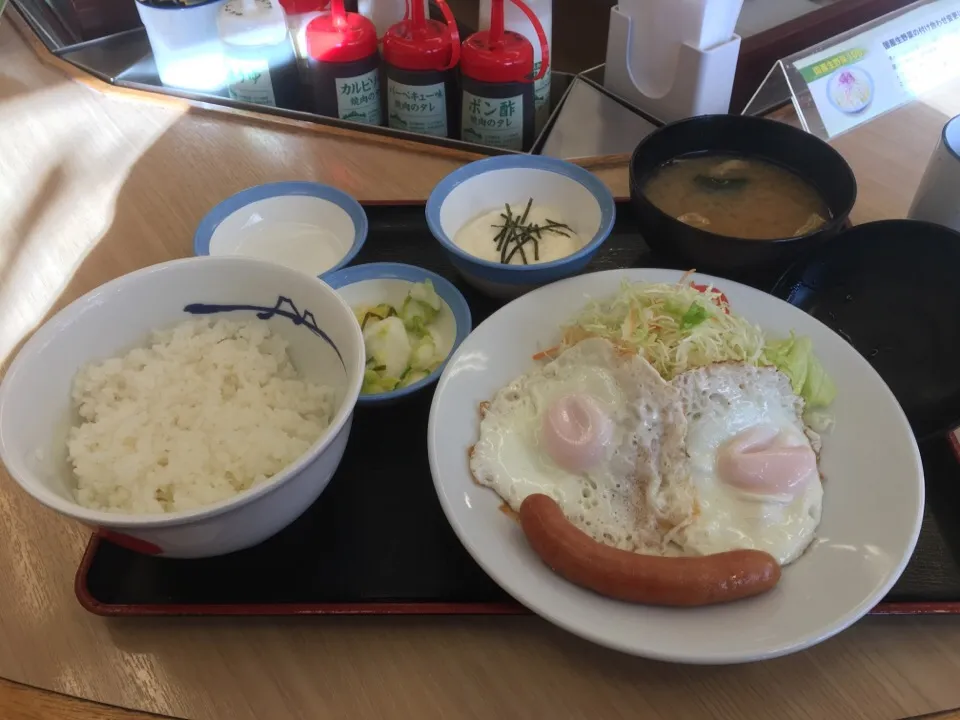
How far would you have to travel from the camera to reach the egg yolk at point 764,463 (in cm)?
119

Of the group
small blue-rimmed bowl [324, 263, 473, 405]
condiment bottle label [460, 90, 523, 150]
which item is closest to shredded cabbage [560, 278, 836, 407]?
small blue-rimmed bowl [324, 263, 473, 405]

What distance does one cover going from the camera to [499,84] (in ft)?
6.49

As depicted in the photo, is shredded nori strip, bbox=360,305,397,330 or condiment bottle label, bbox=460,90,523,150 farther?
condiment bottle label, bbox=460,90,523,150

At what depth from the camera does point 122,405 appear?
1247 mm

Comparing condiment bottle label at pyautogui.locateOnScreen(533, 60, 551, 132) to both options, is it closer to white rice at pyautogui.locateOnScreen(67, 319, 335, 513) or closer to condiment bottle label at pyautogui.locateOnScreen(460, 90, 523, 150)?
condiment bottle label at pyautogui.locateOnScreen(460, 90, 523, 150)

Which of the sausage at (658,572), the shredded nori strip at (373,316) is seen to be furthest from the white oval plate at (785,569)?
the shredded nori strip at (373,316)

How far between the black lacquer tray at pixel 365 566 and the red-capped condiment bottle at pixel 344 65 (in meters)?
1.28

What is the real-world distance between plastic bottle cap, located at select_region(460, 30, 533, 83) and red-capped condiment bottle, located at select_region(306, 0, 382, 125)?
32 centimetres

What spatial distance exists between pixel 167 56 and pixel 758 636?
8.25ft

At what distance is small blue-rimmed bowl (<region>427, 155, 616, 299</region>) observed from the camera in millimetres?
1571

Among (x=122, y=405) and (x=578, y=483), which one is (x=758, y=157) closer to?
(x=578, y=483)

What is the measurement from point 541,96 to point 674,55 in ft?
1.41

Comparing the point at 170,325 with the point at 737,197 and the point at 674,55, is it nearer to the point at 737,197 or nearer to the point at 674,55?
the point at 737,197

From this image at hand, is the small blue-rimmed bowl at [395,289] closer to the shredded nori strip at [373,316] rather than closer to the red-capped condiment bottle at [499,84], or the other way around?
the shredded nori strip at [373,316]
